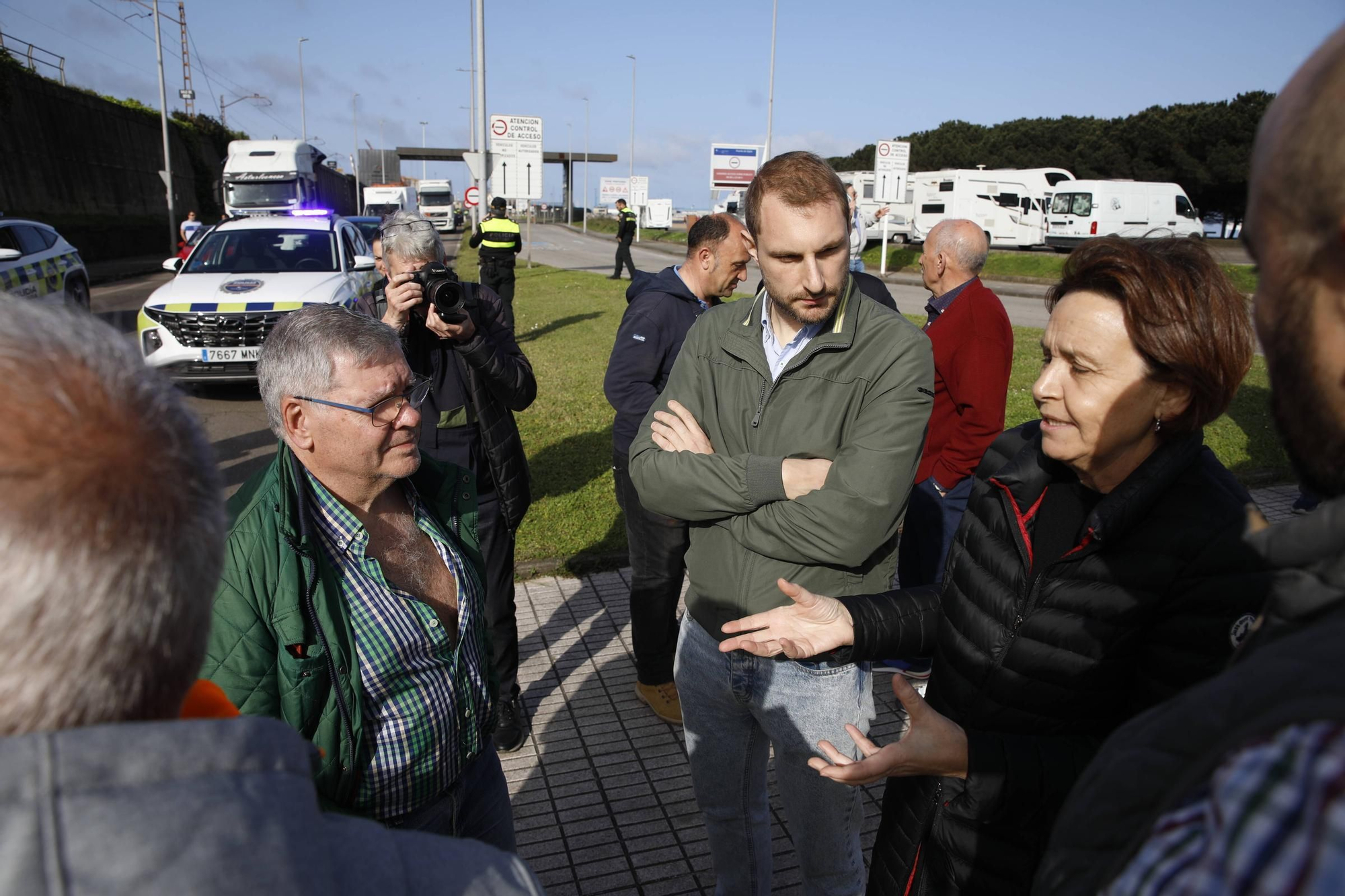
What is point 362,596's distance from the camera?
2.07 metres

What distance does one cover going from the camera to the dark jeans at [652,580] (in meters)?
4.03

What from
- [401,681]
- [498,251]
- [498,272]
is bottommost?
[401,681]

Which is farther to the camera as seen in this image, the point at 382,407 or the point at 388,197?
the point at 388,197

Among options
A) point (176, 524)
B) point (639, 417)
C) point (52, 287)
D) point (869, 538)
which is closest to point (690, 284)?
point (639, 417)

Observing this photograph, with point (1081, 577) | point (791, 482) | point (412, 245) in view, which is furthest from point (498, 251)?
point (1081, 577)

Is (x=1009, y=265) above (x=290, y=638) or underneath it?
above

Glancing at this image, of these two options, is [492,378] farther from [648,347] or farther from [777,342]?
[777,342]

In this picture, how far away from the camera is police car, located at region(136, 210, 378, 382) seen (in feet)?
32.8

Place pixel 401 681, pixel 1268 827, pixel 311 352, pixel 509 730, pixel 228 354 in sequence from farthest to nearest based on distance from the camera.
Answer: pixel 228 354 → pixel 509 730 → pixel 311 352 → pixel 401 681 → pixel 1268 827

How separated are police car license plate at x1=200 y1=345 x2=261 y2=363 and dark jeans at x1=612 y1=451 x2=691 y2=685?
7560mm

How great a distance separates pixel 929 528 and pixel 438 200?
5448cm

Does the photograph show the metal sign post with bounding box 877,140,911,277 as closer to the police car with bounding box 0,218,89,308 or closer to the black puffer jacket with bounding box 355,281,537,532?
the police car with bounding box 0,218,89,308

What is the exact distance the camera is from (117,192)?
3450 centimetres

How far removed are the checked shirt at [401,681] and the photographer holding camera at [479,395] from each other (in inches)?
49.6
